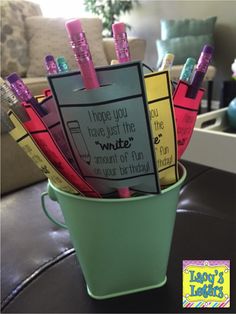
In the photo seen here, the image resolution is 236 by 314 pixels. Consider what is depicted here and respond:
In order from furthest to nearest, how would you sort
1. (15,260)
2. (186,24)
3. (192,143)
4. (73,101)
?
1. (186,24)
2. (192,143)
3. (15,260)
4. (73,101)

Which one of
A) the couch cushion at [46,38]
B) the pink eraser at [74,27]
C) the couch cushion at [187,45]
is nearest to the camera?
the pink eraser at [74,27]

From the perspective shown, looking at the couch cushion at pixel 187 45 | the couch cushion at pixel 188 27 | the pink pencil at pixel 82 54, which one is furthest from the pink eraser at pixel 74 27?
the couch cushion at pixel 188 27

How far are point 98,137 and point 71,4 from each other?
320cm

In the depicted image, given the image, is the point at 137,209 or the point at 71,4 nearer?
the point at 137,209

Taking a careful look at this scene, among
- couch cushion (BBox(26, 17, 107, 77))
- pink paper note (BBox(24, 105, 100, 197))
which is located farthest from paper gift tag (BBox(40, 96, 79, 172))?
couch cushion (BBox(26, 17, 107, 77))

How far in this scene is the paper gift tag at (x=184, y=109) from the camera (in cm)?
29

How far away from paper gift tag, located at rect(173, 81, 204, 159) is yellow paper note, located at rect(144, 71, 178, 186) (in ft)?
0.09

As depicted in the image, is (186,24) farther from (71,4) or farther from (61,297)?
(61,297)

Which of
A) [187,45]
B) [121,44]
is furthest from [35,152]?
[187,45]

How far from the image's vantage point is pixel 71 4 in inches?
120

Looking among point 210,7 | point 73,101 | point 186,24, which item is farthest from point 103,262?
point 210,7

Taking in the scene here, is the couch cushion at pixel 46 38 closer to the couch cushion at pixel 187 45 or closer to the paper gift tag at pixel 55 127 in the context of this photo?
the couch cushion at pixel 187 45

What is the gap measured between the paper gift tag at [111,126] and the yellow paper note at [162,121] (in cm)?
2

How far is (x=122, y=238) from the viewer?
29 cm
